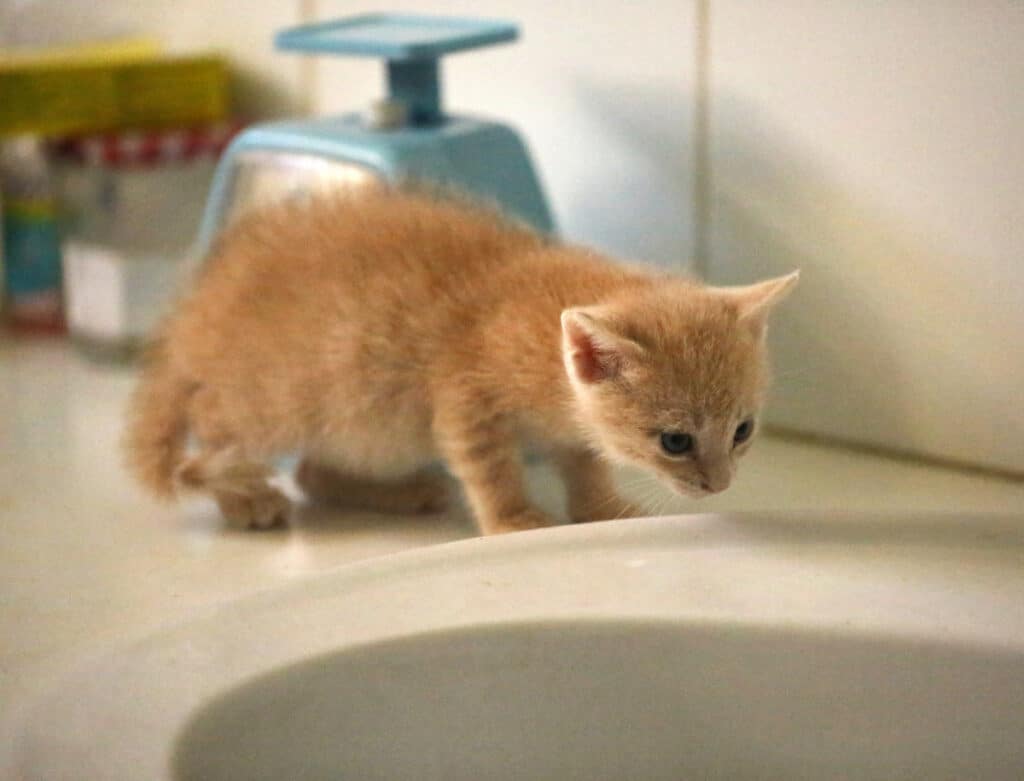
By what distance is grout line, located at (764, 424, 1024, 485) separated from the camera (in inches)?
46.4

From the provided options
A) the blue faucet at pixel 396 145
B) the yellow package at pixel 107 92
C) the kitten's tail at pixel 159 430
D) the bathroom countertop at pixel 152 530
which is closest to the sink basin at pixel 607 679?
the bathroom countertop at pixel 152 530

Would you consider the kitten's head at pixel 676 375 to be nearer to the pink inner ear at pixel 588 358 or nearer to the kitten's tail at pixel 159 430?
the pink inner ear at pixel 588 358

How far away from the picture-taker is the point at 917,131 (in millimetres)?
1148

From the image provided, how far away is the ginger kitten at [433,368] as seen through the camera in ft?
3.34

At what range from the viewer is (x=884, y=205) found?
118 cm

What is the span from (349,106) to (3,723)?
100 cm

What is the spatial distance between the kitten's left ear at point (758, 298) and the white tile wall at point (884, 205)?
19 centimetres

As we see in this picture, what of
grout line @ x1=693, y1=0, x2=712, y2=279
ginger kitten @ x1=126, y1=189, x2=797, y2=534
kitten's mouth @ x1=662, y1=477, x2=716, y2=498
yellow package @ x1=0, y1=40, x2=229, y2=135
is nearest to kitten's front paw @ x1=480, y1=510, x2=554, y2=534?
ginger kitten @ x1=126, y1=189, x2=797, y2=534

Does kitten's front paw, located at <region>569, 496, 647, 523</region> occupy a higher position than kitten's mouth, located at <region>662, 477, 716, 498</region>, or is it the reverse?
kitten's mouth, located at <region>662, 477, 716, 498</region>

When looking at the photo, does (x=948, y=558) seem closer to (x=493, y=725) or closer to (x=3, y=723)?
(x=493, y=725)

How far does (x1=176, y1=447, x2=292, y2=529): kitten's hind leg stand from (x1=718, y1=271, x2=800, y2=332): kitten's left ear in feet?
1.25

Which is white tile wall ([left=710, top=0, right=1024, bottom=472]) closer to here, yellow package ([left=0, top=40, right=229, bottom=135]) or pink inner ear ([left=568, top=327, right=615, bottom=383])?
pink inner ear ([left=568, top=327, right=615, bottom=383])

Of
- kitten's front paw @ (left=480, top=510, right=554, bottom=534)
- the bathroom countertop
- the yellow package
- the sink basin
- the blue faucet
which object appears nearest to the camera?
the sink basin

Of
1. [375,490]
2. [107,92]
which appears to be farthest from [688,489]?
[107,92]
